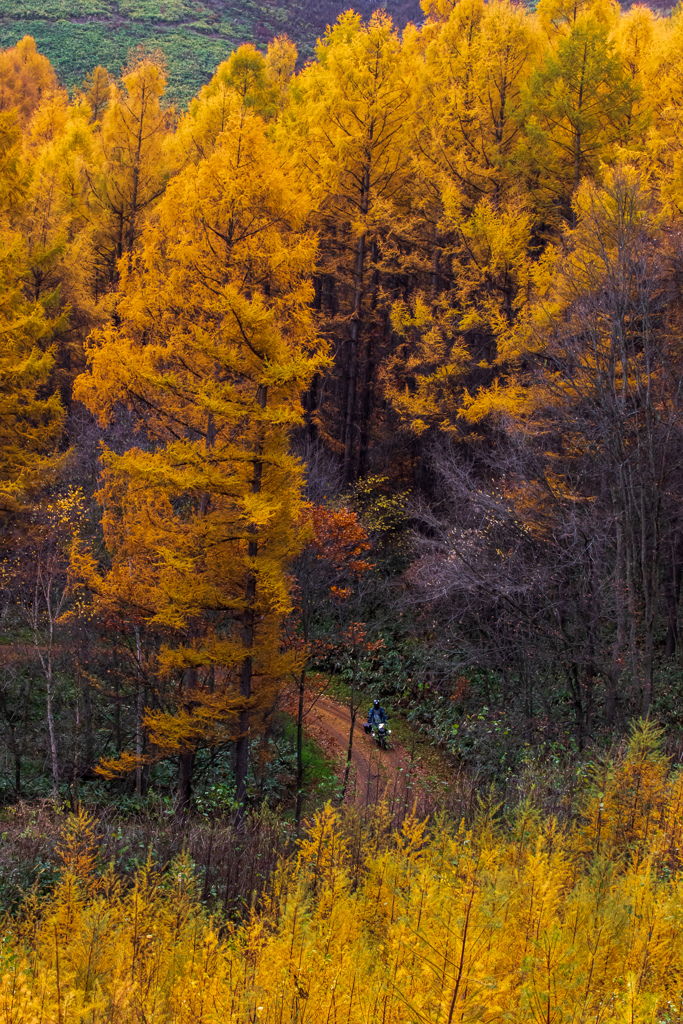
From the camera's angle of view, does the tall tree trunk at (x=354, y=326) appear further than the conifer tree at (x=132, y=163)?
No

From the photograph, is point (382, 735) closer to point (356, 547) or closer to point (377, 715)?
point (377, 715)

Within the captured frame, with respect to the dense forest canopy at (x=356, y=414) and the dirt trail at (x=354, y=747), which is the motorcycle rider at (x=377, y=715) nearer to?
the dirt trail at (x=354, y=747)

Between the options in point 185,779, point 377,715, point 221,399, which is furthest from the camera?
point 377,715

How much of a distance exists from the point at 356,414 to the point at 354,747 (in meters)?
10.9

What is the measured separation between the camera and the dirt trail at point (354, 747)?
1265 cm

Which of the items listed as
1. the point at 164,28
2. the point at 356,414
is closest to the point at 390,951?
the point at 356,414

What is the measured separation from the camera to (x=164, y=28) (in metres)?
61.7

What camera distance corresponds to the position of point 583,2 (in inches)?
714

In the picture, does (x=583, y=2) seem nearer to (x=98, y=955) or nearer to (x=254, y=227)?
(x=254, y=227)

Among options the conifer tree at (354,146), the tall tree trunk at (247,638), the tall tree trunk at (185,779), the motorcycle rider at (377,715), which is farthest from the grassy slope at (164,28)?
the tall tree trunk at (185,779)

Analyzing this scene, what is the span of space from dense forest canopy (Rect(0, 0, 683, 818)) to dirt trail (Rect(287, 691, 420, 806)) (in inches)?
43.6

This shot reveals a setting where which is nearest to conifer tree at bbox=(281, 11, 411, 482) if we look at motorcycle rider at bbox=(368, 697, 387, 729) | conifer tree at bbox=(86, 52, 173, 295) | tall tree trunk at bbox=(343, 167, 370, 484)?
tall tree trunk at bbox=(343, 167, 370, 484)

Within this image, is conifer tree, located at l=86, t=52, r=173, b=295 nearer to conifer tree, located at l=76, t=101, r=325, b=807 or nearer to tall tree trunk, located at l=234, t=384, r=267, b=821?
conifer tree, located at l=76, t=101, r=325, b=807

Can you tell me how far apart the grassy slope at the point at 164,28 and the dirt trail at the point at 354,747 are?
157 ft
